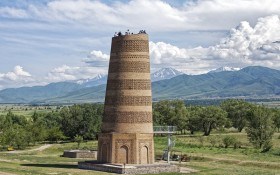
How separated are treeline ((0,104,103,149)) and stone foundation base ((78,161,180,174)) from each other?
129ft

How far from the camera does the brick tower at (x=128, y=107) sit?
53406mm

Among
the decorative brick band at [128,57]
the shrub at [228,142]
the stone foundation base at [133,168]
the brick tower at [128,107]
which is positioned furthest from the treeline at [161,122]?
the decorative brick band at [128,57]

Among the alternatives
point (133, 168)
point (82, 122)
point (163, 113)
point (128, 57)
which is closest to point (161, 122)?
point (163, 113)

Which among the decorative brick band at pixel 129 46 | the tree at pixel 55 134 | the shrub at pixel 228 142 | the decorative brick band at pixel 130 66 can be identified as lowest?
the shrub at pixel 228 142

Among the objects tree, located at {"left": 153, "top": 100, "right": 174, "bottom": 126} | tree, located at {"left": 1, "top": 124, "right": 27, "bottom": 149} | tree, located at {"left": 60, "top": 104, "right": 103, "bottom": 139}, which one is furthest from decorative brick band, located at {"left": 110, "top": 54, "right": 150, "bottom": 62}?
tree, located at {"left": 153, "top": 100, "right": 174, "bottom": 126}

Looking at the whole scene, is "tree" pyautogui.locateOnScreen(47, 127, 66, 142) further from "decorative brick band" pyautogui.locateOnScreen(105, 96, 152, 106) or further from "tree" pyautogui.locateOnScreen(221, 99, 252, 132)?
"decorative brick band" pyautogui.locateOnScreen(105, 96, 152, 106)

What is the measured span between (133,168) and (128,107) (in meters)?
6.88

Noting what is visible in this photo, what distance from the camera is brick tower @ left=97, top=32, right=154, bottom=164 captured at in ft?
175

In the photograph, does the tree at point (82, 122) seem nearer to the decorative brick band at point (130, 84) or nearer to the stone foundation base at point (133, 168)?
the stone foundation base at point (133, 168)

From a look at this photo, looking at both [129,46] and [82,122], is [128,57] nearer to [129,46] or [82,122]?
[129,46]

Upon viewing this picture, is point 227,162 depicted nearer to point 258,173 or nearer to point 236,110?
point 258,173

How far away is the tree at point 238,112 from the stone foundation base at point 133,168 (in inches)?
2726

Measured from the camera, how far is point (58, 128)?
346 ft

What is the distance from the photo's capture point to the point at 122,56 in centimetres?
5500
